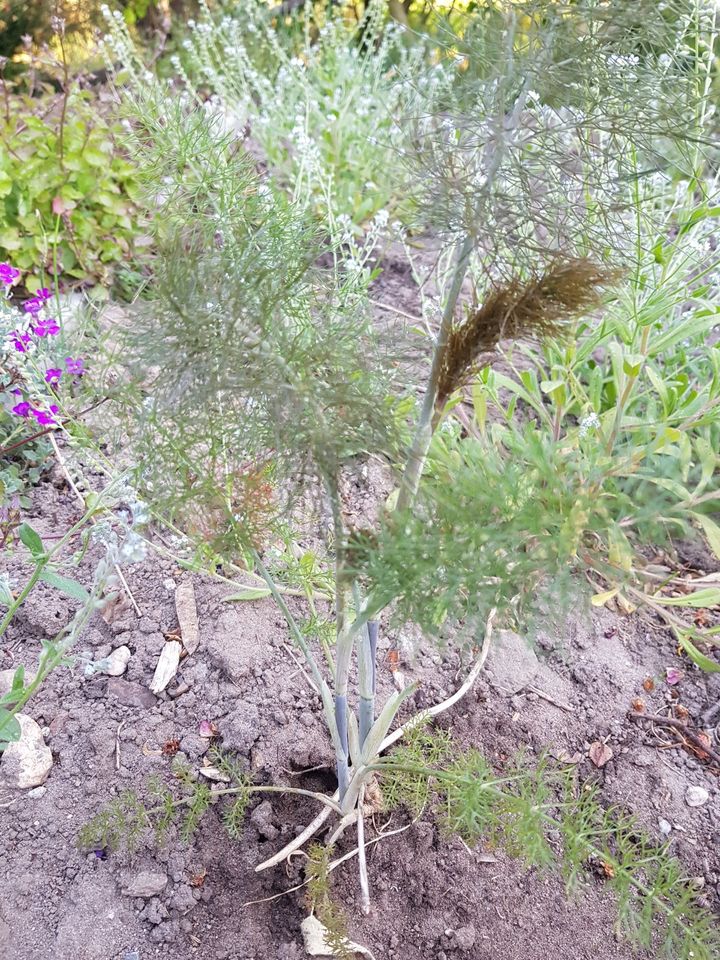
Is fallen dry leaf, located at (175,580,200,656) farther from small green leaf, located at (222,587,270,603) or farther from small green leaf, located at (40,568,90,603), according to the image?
small green leaf, located at (40,568,90,603)

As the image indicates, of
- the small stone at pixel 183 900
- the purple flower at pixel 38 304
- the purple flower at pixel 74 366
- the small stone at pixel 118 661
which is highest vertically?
the purple flower at pixel 38 304

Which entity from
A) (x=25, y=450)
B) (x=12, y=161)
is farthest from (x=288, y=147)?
(x=25, y=450)

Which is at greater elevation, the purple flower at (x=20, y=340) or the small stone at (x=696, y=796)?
the purple flower at (x=20, y=340)

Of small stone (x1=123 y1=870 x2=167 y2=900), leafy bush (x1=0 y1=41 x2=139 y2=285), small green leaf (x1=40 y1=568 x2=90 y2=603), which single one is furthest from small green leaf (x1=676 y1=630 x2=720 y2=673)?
leafy bush (x1=0 y1=41 x2=139 y2=285)

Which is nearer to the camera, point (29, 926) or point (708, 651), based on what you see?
point (29, 926)

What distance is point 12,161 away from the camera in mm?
2822

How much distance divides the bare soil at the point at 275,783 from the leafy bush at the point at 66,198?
114 centimetres

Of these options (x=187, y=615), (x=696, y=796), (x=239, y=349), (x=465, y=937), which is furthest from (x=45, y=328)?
(x=696, y=796)

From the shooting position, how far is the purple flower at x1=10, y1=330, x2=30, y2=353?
64.2 inches

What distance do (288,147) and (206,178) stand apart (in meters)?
2.89

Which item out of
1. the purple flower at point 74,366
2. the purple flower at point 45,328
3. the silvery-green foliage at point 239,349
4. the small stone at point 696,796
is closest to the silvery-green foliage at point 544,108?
the silvery-green foliage at point 239,349

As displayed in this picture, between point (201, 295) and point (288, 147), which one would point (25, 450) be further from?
point (288, 147)

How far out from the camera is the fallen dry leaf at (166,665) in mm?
1805

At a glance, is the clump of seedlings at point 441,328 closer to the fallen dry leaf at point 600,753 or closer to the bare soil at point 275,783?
the bare soil at point 275,783
